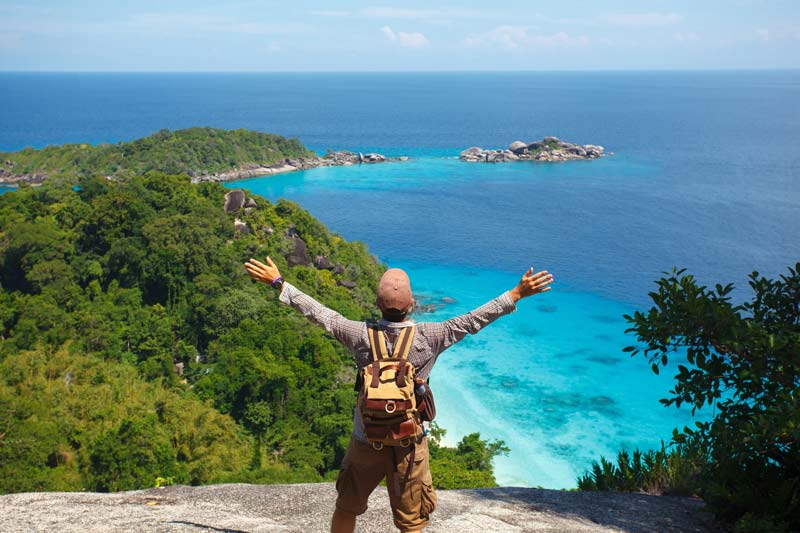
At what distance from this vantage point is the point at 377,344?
16.1 feet

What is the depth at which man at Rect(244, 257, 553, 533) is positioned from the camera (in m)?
4.89

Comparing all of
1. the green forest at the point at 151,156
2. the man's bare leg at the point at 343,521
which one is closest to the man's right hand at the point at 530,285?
the man's bare leg at the point at 343,521

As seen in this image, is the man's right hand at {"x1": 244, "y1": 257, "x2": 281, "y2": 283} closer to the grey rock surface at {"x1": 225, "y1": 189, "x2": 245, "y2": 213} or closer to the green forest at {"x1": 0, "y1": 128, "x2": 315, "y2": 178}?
the grey rock surface at {"x1": 225, "y1": 189, "x2": 245, "y2": 213}

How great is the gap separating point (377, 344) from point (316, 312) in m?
0.68

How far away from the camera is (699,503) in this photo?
8.46 m

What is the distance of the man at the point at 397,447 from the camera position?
16.0ft

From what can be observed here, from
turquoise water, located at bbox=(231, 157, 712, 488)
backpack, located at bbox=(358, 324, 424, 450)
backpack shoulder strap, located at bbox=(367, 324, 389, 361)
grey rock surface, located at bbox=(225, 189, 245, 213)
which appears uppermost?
backpack shoulder strap, located at bbox=(367, 324, 389, 361)

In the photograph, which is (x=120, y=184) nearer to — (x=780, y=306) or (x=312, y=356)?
(x=312, y=356)

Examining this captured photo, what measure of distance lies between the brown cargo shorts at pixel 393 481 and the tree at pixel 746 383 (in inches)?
140

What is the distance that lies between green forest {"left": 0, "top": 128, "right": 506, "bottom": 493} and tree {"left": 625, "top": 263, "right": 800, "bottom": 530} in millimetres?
13734

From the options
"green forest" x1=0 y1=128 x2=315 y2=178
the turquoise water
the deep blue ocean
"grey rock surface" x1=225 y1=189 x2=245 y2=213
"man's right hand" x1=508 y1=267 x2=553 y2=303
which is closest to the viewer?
"man's right hand" x1=508 y1=267 x2=553 y2=303

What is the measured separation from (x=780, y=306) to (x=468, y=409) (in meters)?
23.2

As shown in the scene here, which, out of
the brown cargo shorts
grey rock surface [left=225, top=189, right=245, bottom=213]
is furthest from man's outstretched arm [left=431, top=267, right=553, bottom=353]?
grey rock surface [left=225, top=189, right=245, bottom=213]

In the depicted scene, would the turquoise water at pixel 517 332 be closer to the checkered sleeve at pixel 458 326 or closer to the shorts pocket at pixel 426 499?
the shorts pocket at pixel 426 499
